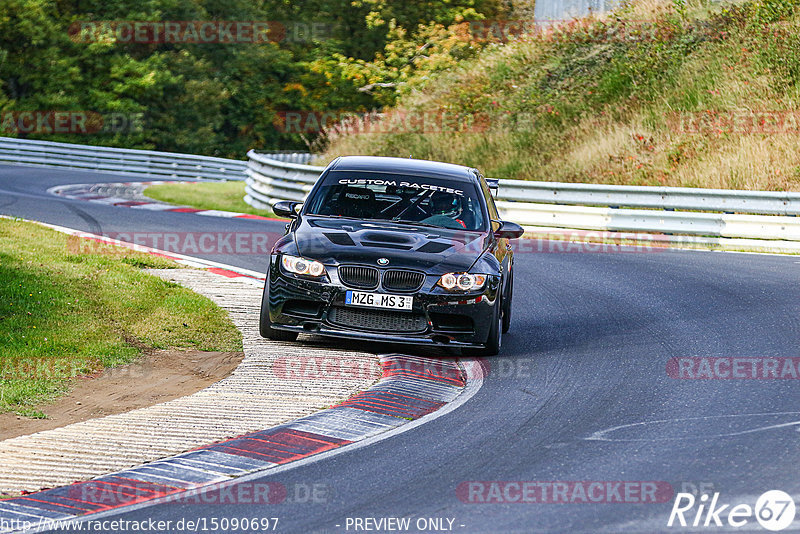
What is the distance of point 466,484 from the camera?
242 inches

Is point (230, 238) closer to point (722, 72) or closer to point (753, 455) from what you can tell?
point (753, 455)

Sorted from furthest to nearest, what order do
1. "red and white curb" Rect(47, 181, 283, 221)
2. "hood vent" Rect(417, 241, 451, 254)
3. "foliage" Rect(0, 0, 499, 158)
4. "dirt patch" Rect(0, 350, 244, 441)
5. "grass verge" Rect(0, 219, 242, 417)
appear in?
"foliage" Rect(0, 0, 499, 158) → "red and white curb" Rect(47, 181, 283, 221) → "hood vent" Rect(417, 241, 451, 254) → "grass verge" Rect(0, 219, 242, 417) → "dirt patch" Rect(0, 350, 244, 441)

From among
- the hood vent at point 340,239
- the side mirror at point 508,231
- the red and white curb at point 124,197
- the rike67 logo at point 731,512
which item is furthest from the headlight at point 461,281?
the red and white curb at point 124,197

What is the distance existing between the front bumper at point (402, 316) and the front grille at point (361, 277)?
72 mm

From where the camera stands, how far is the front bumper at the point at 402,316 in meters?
9.58

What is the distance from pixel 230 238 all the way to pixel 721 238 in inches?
335

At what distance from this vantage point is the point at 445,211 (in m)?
10.9

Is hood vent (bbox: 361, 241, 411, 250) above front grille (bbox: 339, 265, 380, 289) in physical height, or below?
above

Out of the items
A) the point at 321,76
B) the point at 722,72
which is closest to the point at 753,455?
the point at 722,72

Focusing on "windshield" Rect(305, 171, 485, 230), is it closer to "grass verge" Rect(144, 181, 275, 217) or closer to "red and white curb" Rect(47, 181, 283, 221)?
"red and white curb" Rect(47, 181, 283, 221)

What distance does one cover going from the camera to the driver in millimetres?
10773

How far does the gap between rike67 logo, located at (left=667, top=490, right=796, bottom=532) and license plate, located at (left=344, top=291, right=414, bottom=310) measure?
3.98m

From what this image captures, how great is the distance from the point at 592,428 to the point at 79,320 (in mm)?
5301

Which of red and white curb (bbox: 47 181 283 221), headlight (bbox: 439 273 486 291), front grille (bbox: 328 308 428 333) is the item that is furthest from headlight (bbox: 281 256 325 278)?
red and white curb (bbox: 47 181 283 221)
